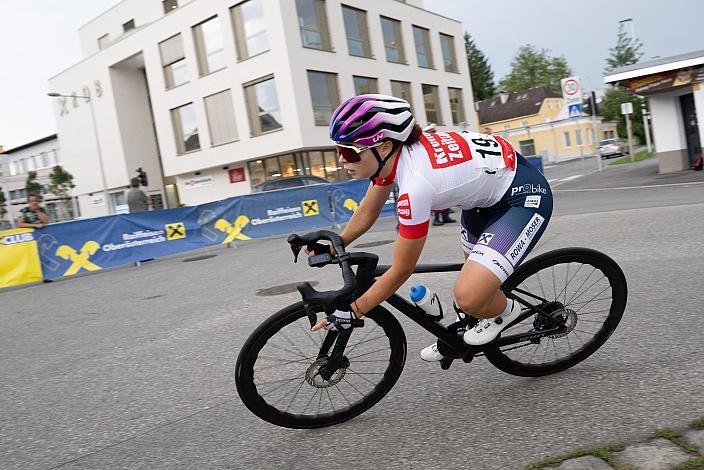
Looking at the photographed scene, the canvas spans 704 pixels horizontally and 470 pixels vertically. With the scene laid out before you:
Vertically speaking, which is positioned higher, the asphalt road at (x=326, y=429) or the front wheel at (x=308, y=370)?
the front wheel at (x=308, y=370)

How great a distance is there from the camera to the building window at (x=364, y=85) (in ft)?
100.0

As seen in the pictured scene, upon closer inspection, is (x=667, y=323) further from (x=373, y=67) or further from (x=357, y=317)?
(x=373, y=67)

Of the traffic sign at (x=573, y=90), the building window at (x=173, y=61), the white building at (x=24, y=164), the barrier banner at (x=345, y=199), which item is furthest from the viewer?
the white building at (x=24, y=164)

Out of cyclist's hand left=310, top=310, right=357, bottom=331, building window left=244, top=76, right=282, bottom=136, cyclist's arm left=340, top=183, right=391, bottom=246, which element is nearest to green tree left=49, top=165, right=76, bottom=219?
building window left=244, top=76, right=282, bottom=136

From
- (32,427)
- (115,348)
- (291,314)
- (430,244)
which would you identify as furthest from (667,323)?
(430,244)

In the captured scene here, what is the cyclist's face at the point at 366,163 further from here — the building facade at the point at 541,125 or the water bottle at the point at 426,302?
the building facade at the point at 541,125

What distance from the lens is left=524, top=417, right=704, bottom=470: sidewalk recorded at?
2.25 m

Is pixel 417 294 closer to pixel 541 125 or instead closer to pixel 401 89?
pixel 401 89

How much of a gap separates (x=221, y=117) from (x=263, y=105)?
3.41 meters

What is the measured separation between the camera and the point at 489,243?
295 centimetres

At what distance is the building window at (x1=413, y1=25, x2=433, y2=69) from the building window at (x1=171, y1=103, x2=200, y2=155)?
1443 centimetres

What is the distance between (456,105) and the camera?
39000mm

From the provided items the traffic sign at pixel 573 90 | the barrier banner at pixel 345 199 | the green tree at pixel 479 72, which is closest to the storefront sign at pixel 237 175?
the barrier banner at pixel 345 199

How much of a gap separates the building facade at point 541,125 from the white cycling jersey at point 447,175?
6510cm
